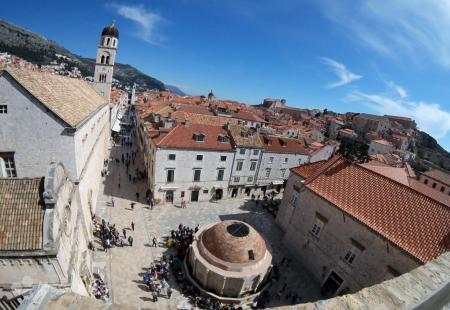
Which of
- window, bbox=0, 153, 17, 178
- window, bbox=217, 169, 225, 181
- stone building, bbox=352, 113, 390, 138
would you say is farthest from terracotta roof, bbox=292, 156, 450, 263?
stone building, bbox=352, 113, 390, 138

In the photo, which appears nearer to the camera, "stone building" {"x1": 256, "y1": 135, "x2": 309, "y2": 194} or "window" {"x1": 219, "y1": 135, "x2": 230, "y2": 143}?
"window" {"x1": 219, "y1": 135, "x2": 230, "y2": 143}

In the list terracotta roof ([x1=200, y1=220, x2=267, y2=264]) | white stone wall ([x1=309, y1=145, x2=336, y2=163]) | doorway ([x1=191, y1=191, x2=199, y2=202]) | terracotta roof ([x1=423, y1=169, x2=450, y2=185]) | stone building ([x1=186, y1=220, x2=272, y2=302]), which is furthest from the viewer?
terracotta roof ([x1=423, y1=169, x2=450, y2=185])

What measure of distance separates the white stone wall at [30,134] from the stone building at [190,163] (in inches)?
561

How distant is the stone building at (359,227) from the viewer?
1789 cm

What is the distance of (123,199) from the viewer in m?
31.5

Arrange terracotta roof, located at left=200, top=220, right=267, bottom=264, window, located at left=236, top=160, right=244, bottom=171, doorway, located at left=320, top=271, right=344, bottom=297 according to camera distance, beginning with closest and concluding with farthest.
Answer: terracotta roof, located at left=200, top=220, right=267, bottom=264 < doorway, located at left=320, top=271, right=344, bottom=297 < window, located at left=236, top=160, right=244, bottom=171

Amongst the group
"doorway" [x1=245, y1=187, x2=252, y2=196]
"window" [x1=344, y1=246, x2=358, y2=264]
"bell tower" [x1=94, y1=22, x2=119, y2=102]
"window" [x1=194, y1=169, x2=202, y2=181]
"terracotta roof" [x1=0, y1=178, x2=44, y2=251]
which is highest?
"bell tower" [x1=94, y1=22, x2=119, y2=102]

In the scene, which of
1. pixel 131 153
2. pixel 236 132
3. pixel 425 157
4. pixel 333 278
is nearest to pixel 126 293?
pixel 333 278

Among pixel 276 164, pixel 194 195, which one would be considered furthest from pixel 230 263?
pixel 276 164

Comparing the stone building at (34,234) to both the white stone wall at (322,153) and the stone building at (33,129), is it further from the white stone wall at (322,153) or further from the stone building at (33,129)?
the white stone wall at (322,153)

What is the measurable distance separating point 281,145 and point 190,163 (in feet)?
51.0

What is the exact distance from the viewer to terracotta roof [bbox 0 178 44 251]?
11.0 metres

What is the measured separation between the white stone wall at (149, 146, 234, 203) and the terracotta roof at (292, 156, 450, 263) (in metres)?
13.0

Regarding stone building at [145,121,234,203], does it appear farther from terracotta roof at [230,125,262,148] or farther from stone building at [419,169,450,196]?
stone building at [419,169,450,196]
